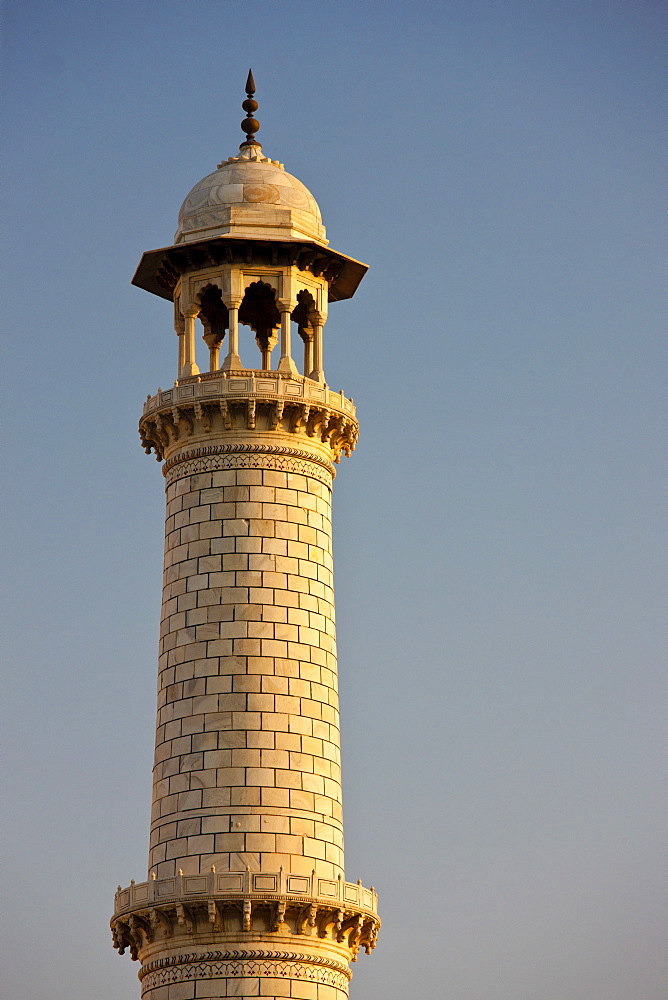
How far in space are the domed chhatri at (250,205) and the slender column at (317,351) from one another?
6.20ft

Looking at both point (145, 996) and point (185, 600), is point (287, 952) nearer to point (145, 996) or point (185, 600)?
point (145, 996)

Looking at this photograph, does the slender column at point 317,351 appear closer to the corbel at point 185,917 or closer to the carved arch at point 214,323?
the carved arch at point 214,323

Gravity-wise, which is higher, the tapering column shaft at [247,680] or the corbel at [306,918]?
the tapering column shaft at [247,680]

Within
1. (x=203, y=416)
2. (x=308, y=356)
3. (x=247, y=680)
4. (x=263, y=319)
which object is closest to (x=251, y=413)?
(x=203, y=416)

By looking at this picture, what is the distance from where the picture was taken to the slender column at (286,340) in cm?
4400

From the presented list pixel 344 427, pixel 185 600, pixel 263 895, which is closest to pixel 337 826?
pixel 263 895

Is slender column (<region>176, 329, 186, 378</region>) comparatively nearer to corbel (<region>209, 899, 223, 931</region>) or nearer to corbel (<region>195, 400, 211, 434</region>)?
corbel (<region>195, 400, 211, 434</region>)

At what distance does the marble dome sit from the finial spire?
3.08 ft

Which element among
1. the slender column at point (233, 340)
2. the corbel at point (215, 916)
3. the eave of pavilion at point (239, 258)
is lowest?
the corbel at point (215, 916)

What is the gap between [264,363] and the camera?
158ft

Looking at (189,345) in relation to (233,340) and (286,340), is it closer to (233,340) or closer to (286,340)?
(233,340)

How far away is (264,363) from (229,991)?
16808mm

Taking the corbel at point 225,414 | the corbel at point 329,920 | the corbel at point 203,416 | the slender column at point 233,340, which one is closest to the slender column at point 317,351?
the slender column at point 233,340

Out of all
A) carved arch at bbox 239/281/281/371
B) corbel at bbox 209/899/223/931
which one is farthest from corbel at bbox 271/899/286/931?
carved arch at bbox 239/281/281/371
